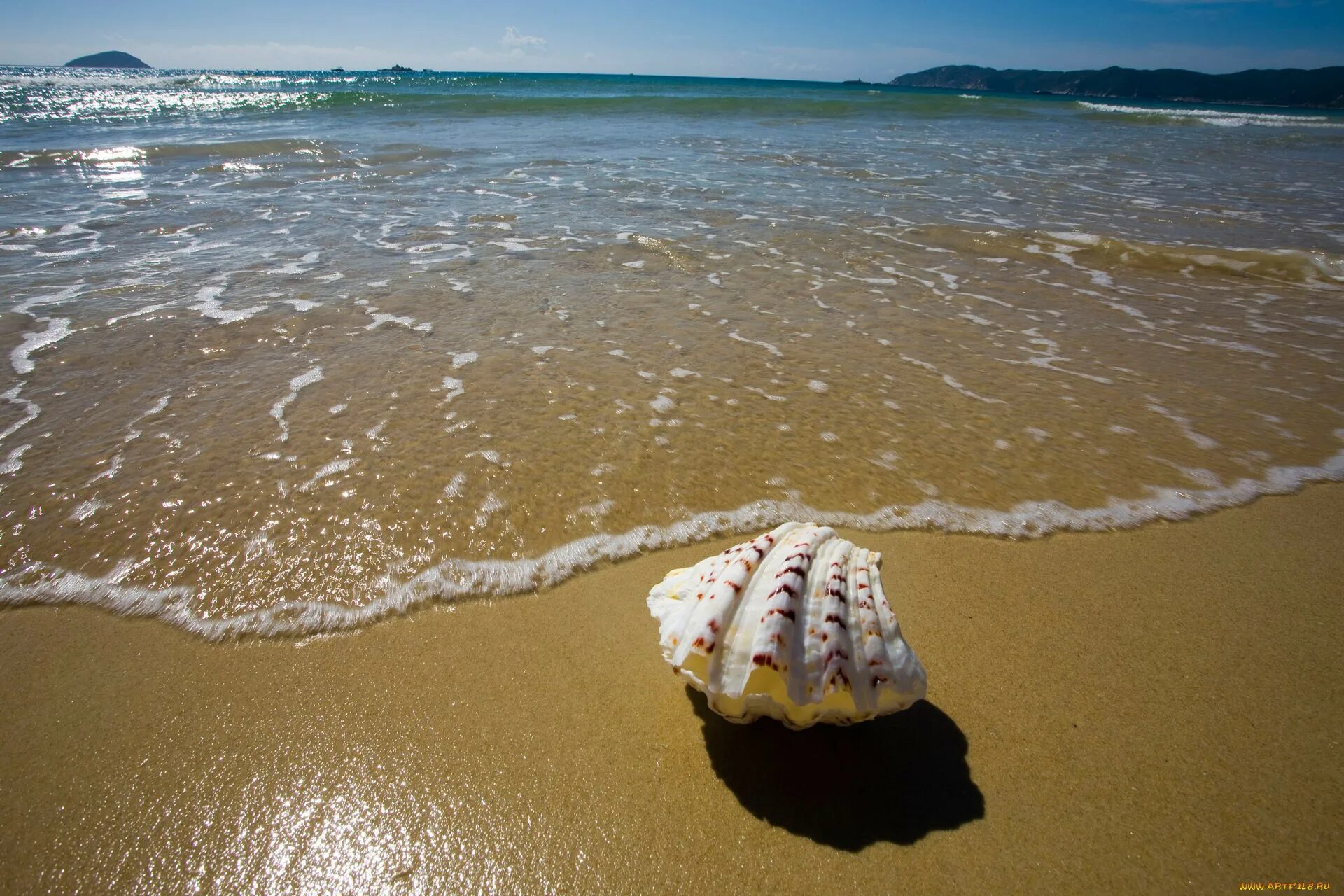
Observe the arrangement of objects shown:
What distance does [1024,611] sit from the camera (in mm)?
2385

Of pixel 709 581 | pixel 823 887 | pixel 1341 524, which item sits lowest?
pixel 823 887

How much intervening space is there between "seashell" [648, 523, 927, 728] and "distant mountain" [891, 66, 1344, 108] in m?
84.0

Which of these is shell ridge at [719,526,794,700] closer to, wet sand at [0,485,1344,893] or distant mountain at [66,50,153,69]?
wet sand at [0,485,1344,893]

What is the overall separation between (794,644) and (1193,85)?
103849 mm

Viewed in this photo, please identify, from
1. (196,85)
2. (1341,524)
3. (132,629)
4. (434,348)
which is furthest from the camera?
(196,85)

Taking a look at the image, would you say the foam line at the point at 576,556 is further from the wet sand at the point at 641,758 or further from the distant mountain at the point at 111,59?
the distant mountain at the point at 111,59

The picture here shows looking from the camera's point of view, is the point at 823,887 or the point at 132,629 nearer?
the point at 823,887

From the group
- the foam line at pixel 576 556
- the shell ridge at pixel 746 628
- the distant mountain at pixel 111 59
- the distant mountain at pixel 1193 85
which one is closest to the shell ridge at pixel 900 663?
the shell ridge at pixel 746 628

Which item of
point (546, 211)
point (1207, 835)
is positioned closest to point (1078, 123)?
point (546, 211)

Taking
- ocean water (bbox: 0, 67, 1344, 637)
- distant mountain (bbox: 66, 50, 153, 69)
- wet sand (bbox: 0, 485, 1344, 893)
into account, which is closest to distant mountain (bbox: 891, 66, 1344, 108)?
ocean water (bbox: 0, 67, 1344, 637)

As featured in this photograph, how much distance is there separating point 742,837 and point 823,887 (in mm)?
211

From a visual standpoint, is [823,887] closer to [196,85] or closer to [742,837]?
[742,837]

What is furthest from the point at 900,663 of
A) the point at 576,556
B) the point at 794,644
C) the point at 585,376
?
the point at 585,376

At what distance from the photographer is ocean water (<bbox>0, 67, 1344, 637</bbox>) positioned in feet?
8.86
